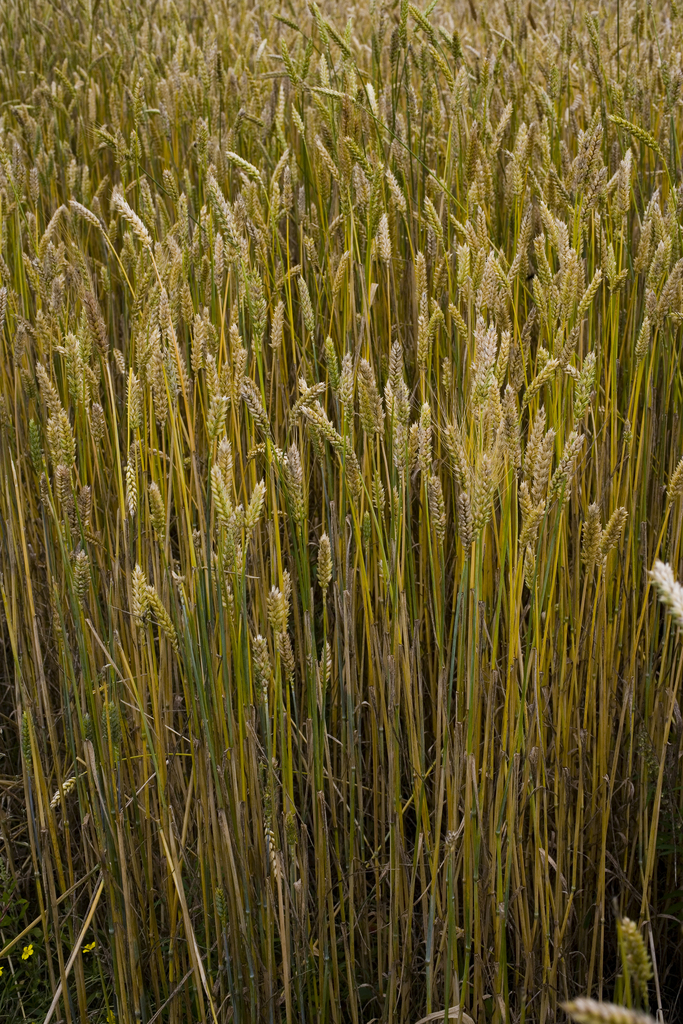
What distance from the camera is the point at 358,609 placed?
59.9 inches

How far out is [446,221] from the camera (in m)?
1.77

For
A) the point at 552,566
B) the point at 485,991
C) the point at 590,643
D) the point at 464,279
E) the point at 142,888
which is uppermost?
the point at 464,279

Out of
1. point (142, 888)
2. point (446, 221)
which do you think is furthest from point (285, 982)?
point (446, 221)

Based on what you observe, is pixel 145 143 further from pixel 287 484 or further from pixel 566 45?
pixel 287 484

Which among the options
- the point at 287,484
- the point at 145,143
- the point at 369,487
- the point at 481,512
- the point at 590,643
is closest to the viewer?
the point at 481,512

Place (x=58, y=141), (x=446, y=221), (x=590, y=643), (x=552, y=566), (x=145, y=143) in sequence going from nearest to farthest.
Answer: (x=552, y=566), (x=590, y=643), (x=446, y=221), (x=145, y=143), (x=58, y=141)

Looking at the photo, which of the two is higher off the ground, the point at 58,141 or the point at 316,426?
the point at 58,141

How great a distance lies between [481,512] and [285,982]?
622 mm

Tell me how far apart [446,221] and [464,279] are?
0.63 m

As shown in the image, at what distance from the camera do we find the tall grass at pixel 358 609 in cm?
103

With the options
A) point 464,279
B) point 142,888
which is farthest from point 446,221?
point 142,888

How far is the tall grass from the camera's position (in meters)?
1.03

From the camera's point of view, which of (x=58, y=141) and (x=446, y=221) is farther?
(x=58, y=141)

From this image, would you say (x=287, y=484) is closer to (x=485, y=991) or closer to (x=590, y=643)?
(x=590, y=643)
